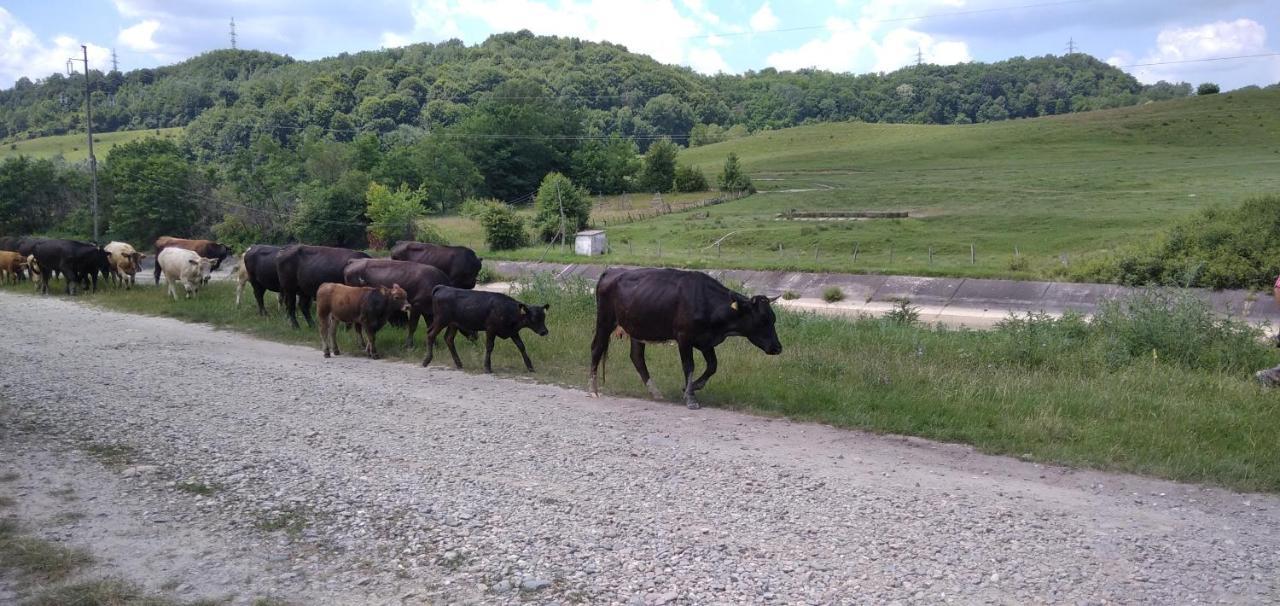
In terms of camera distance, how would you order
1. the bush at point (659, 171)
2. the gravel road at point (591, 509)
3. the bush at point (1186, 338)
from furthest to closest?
the bush at point (659, 171), the bush at point (1186, 338), the gravel road at point (591, 509)

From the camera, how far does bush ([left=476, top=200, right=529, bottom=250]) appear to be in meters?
58.7

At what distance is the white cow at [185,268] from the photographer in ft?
86.8

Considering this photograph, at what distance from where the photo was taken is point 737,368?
14.8m

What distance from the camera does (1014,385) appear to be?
1302cm

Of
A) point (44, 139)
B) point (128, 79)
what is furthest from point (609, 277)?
point (128, 79)

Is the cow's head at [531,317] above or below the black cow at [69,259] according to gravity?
below

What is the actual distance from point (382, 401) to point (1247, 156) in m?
91.6

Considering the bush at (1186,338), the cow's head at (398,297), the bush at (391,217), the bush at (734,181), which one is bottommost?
the bush at (1186,338)

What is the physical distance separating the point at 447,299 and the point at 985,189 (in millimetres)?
67263

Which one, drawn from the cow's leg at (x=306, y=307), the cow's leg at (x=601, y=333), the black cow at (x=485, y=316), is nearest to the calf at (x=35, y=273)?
the cow's leg at (x=306, y=307)

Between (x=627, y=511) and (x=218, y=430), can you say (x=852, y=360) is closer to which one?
(x=627, y=511)

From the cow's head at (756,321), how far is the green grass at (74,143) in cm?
11061

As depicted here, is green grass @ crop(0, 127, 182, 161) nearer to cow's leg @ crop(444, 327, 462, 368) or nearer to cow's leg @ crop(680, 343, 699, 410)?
cow's leg @ crop(444, 327, 462, 368)

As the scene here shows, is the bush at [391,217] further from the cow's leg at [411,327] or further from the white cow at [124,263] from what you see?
the cow's leg at [411,327]
